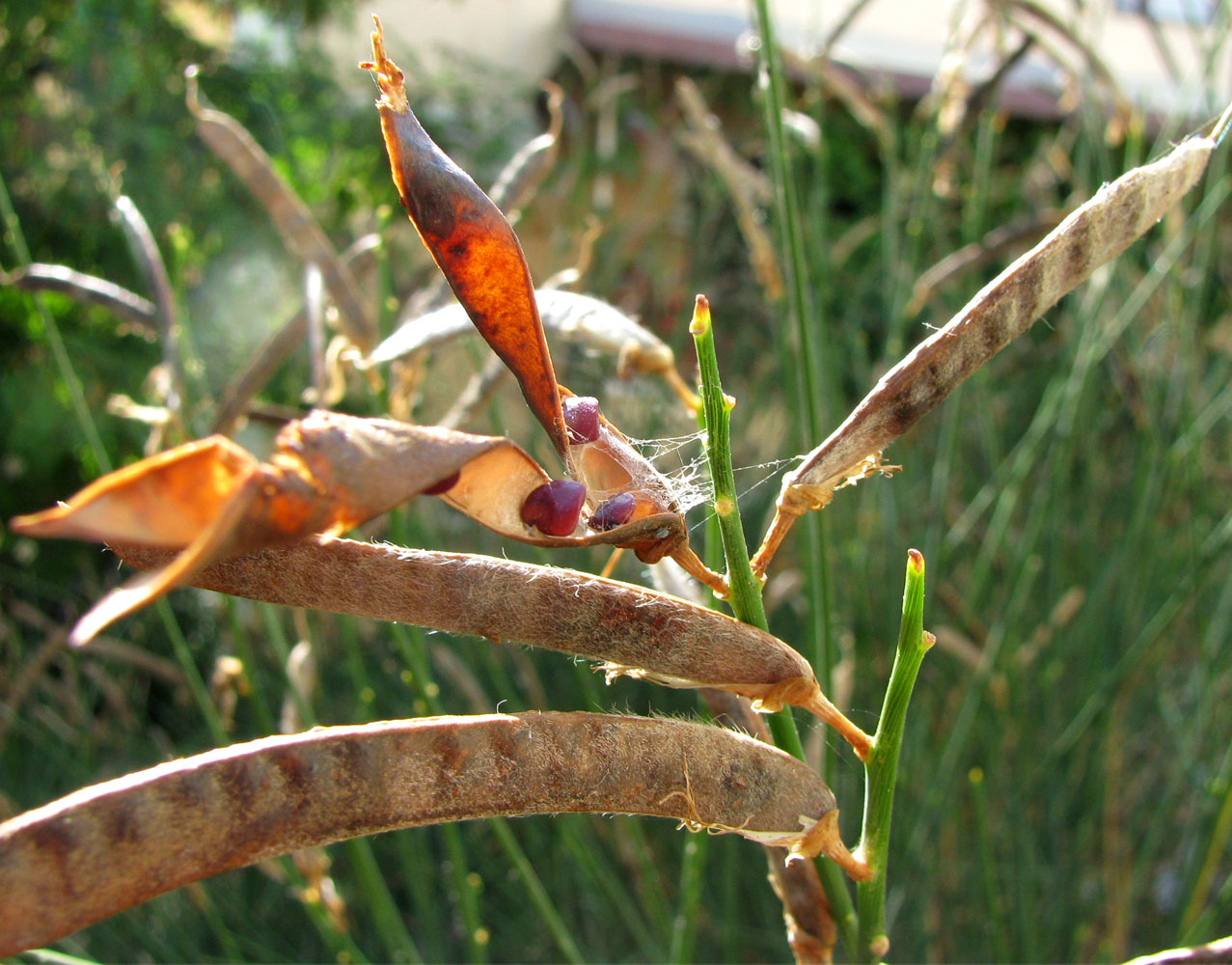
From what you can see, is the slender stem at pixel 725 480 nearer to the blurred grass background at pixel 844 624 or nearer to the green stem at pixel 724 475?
the green stem at pixel 724 475

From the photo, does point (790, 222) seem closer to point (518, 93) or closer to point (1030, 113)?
point (518, 93)

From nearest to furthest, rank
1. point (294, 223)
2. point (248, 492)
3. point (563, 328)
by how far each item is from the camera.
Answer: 1. point (248, 492)
2. point (563, 328)
3. point (294, 223)

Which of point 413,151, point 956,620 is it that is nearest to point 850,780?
point 956,620

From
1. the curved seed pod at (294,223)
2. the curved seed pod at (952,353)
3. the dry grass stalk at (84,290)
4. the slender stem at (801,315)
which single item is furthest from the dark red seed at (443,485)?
the dry grass stalk at (84,290)

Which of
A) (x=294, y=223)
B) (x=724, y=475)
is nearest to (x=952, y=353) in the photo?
(x=724, y=475)

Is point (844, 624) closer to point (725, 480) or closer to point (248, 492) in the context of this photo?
point (725, 480)

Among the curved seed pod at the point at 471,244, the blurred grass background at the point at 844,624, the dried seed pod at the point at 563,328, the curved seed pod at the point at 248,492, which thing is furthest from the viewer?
the blurred grass background at the point at 844,624
